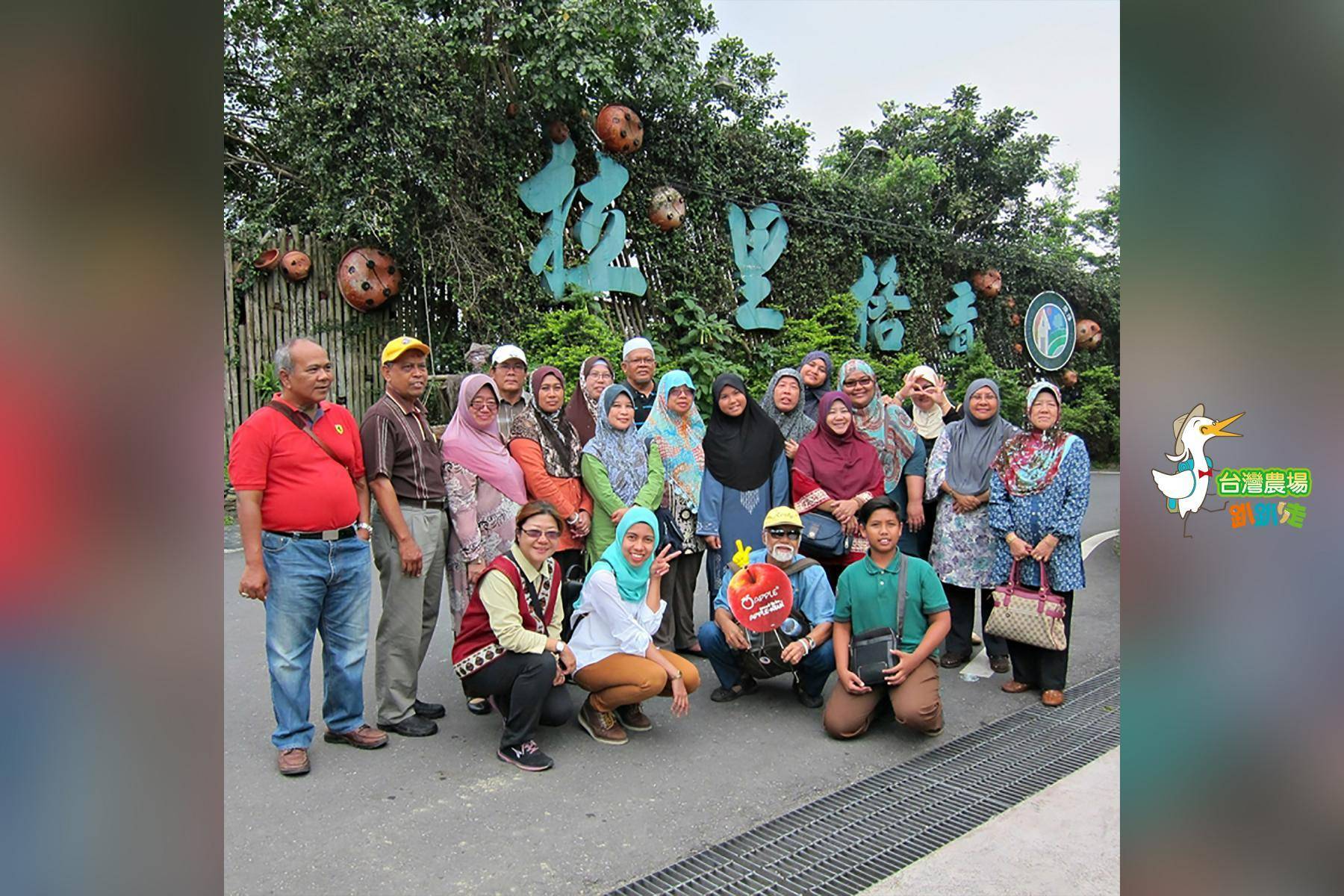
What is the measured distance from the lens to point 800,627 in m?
4.01

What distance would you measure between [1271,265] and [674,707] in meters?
2.92

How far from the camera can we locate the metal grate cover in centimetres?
258

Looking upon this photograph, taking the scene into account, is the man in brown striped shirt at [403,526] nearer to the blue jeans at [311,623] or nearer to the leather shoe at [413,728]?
the leather shoe at [413,728]

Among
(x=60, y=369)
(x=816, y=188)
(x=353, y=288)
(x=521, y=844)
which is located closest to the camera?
(x=60, y=369)

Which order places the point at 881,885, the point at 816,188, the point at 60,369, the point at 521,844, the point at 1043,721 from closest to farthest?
the point at 60,369 < the point at 881,885 < the point at 521,844 < the point at 1043,721 < the point at 816,188

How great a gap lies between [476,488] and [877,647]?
1.98m

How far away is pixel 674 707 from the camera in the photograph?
3525 mm

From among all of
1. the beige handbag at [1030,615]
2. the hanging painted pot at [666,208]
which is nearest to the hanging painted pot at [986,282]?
the hanging painted pot at [666,208]

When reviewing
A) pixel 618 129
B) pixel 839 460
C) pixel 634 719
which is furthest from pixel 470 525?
pixel 618 129

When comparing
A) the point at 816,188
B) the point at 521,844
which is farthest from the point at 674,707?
the point at 816,188

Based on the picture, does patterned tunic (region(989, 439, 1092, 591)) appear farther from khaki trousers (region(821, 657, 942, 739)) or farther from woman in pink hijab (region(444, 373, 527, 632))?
woman in pink hijab (region(444, 373, 527, 632))

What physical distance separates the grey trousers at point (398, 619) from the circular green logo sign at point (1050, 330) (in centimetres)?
934

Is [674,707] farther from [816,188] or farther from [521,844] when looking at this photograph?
[816,188]

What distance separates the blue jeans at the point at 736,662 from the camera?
3.99 meters
